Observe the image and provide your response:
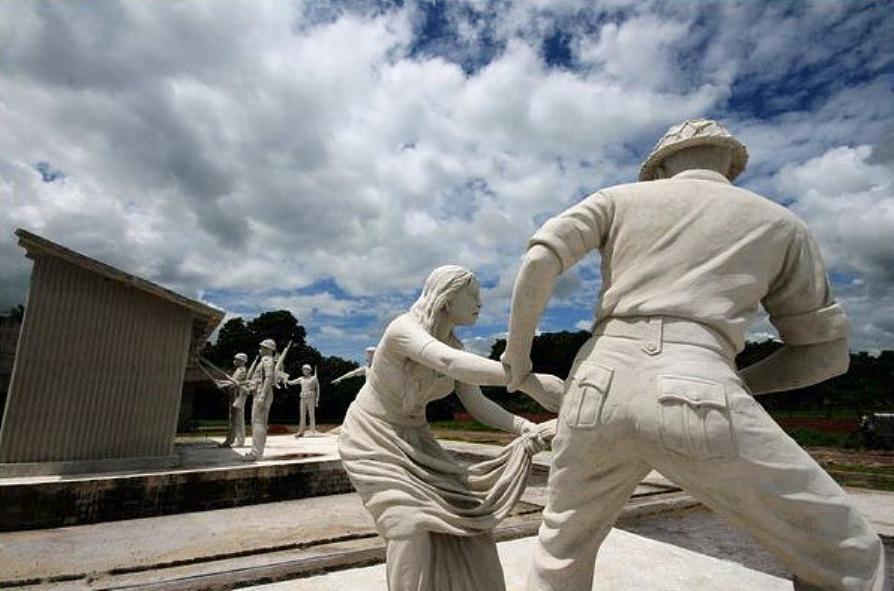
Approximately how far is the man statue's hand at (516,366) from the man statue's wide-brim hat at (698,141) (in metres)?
1.14

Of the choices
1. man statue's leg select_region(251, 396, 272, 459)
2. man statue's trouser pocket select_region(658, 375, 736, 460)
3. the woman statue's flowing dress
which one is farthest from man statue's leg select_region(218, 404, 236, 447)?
man statue's trouser pocket select_region(658, 375, 736, 460)

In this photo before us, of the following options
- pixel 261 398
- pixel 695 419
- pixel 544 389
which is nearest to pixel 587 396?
pixel 544 389

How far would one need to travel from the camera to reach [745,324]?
1.96 metres

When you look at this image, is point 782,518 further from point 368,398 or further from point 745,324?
point 368,398

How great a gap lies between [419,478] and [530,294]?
1177 mm

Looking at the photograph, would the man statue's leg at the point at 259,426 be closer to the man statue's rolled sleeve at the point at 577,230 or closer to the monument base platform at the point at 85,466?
the monument base platform at the point at 85,466

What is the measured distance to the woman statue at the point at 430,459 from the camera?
2.39 metres

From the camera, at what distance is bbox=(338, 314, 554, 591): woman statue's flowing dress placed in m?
2.41

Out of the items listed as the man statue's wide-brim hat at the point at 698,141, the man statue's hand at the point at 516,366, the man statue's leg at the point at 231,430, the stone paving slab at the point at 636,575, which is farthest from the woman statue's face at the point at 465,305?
the man statue's leg at the point at 231,430

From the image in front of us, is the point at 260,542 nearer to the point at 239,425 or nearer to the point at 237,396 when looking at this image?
the point at 237,396

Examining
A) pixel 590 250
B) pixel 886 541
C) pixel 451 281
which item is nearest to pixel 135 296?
pixel 451 281

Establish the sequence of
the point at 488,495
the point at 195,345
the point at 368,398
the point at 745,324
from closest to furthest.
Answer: the point at 745,324 → the point at 488,495 → the point at 368,398 → the point at 195,345

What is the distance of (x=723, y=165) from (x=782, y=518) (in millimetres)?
1473

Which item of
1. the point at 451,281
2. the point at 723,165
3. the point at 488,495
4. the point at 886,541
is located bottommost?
the point at 886,541
